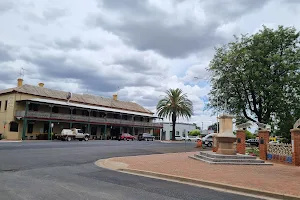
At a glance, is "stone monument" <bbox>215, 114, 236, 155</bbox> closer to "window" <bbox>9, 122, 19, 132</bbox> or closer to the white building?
"window" <bbox>9, 122, 19, 132</bbox>

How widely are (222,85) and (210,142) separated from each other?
1026cm

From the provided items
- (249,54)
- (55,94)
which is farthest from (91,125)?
(249,54)

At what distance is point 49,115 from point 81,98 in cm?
1158

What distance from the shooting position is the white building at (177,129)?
71062 mm

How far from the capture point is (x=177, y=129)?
75.4 meters

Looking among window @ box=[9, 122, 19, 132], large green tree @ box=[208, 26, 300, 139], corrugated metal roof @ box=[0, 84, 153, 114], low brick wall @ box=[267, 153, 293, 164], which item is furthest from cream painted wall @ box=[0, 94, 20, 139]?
low brick wall @ box=[267, 153, 293, 164]

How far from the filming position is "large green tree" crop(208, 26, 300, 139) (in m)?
24.8

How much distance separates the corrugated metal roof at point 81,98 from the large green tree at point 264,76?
2796 cm

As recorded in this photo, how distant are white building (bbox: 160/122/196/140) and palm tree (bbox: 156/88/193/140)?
14.1 m

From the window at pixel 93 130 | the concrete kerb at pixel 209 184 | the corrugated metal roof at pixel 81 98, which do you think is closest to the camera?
the concrete kerb at pixel 209 184

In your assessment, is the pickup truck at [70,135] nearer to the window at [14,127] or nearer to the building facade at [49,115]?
the building facade at [49,115]

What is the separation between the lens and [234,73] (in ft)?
89.1

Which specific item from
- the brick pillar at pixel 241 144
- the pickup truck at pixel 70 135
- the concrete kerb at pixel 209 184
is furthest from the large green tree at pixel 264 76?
the pickup truck at pixel 70 135

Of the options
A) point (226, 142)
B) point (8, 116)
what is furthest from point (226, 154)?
point (8, 116)
